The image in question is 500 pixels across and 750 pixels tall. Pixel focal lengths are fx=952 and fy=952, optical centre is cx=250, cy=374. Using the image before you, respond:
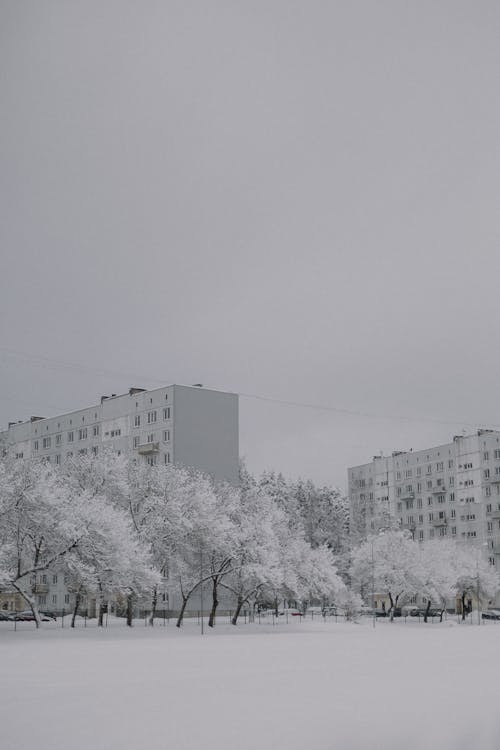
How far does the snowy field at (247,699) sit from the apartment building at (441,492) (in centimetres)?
9991

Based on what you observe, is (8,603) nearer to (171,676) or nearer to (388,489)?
(388,489)

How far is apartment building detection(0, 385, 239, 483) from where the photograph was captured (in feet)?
375

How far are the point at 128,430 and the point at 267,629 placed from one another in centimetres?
5020

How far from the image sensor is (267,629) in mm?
76062

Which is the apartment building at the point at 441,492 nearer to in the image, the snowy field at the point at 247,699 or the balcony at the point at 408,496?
the balcony at the point at 408,496

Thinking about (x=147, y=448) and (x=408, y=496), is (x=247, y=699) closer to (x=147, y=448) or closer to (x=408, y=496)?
(x=147, y=448)

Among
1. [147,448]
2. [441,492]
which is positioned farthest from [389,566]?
[441,492]

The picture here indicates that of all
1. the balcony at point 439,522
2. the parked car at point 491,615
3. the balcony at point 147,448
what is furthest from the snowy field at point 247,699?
the balcony at point 439,522

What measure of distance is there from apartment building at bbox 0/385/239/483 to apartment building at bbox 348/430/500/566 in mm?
31766

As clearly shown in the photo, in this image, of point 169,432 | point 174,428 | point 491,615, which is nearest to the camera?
point 174,428

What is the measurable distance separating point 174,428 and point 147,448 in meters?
4.44

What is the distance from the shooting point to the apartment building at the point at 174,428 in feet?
375

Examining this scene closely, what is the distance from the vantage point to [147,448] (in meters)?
115

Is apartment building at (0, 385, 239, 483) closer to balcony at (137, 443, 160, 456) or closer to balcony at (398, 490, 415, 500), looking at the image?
balcony at (137, 443, 160, 456)
